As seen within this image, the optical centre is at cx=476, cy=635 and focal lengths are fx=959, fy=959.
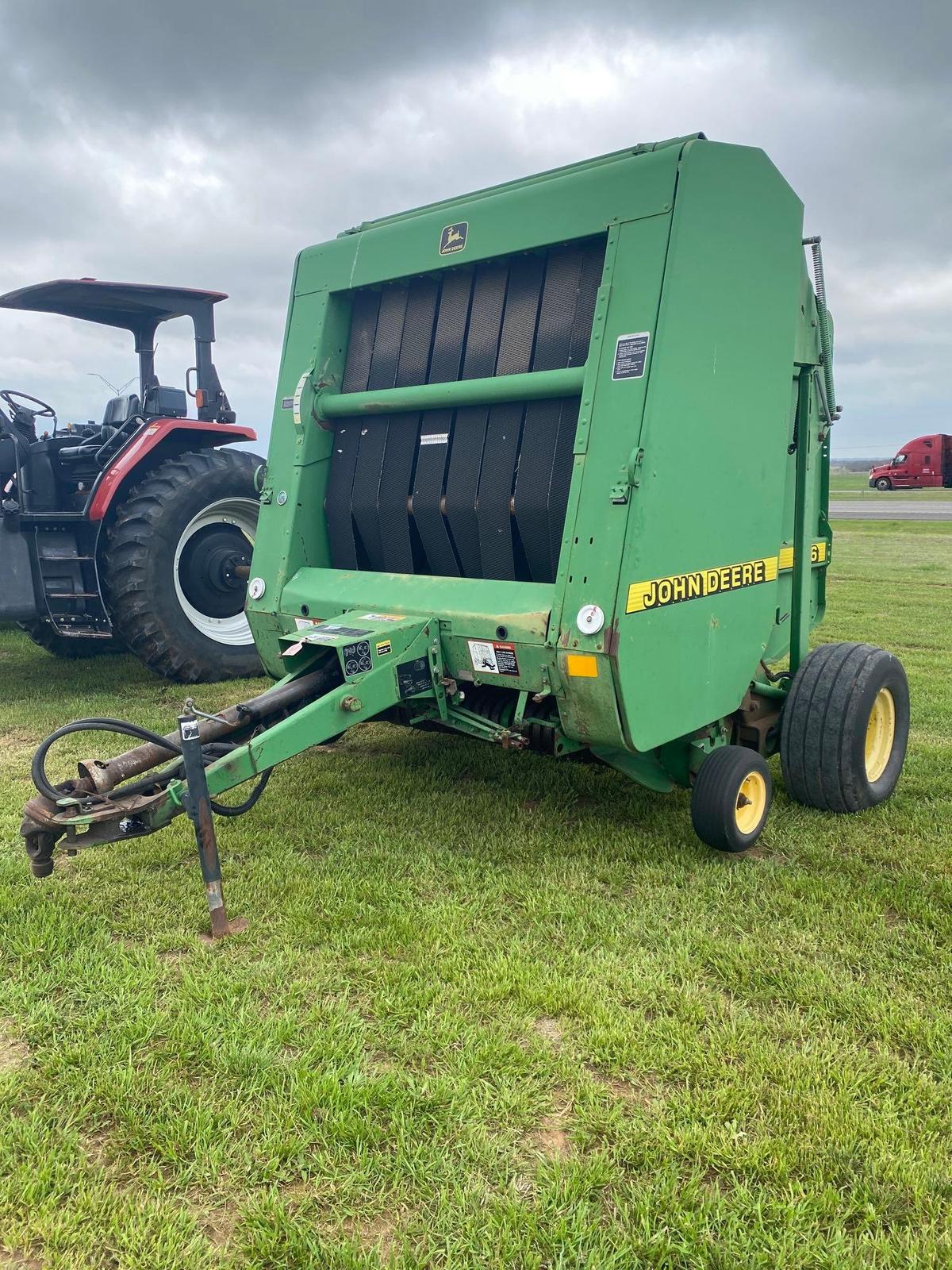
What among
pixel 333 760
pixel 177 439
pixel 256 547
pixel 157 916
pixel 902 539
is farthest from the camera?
pixel 902 539

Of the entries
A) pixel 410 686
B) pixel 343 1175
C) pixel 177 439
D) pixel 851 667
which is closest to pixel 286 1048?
pixel 343 1175

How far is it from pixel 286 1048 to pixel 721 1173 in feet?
3.72

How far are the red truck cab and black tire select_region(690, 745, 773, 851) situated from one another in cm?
3868

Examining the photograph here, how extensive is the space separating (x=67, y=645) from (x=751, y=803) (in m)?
5.85

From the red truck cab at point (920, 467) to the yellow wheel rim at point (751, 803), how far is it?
1520 inches

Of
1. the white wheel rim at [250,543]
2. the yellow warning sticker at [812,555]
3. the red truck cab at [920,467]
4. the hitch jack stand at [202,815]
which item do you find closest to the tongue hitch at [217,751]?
the hitch jack stand at [202,815]

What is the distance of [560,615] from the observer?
11.3 feet

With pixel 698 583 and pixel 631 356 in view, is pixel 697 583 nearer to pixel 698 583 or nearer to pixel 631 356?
pixel 698 583

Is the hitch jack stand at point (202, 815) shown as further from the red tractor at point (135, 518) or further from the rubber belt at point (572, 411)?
the red tractor at point (135, 518)

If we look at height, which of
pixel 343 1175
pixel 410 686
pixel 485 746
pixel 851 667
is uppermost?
pixel 851 667

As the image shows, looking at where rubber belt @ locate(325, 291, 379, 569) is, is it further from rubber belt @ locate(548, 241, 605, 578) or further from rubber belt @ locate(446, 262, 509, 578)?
rubber belt @ locate(548, 241, 605, 578)

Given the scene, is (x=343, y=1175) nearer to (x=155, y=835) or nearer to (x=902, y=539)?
(x=155, y=835)

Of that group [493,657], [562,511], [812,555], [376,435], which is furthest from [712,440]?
[376,435]

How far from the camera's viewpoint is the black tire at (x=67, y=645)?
7422 mm
